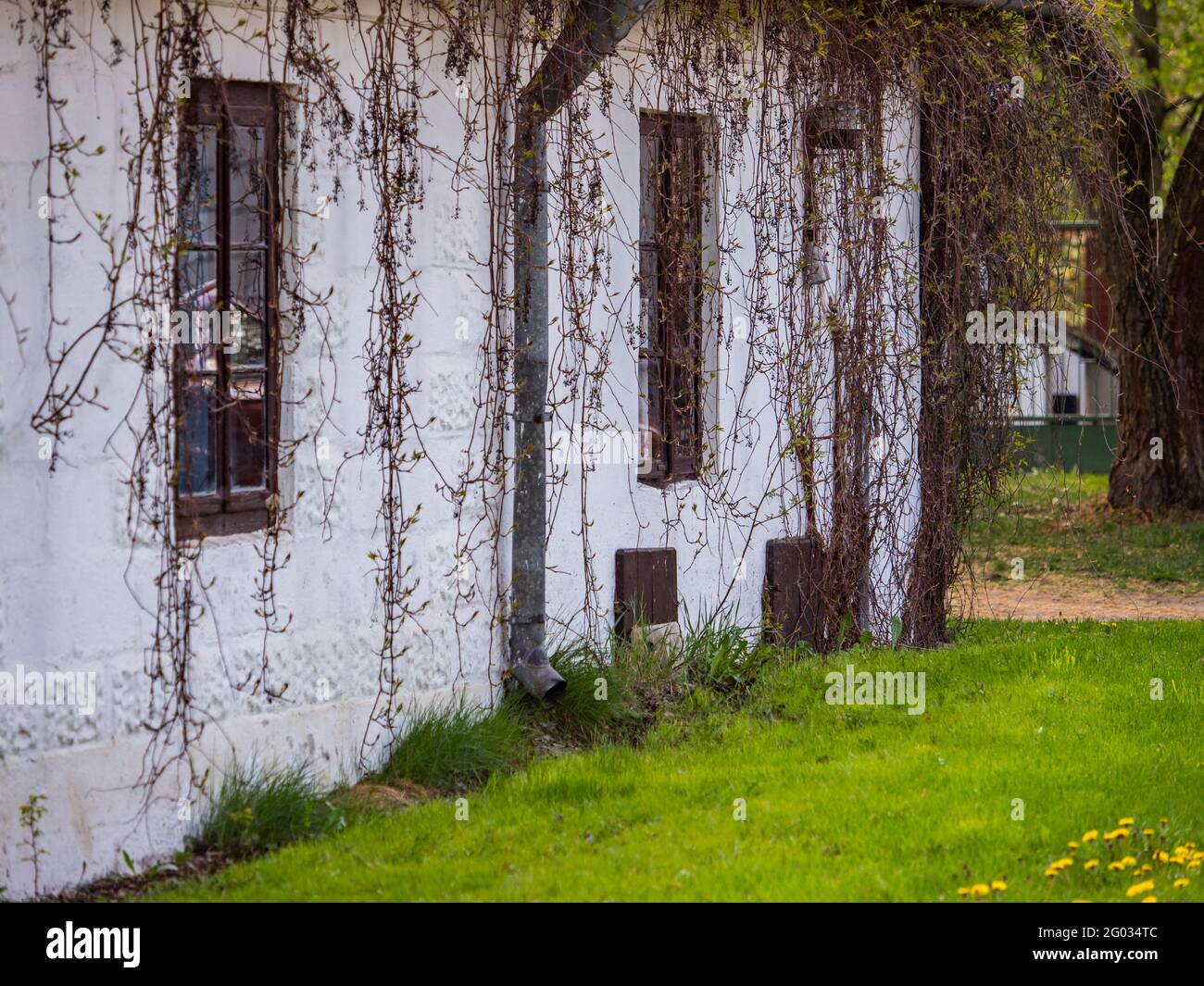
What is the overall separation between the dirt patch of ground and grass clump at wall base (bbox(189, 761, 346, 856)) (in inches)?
205

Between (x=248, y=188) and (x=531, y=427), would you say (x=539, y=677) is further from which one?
(x=248, y=188)

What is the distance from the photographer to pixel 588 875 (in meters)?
4.80

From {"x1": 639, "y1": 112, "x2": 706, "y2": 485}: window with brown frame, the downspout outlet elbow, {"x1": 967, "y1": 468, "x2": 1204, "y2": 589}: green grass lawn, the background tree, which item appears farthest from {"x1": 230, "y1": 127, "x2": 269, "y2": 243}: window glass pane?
the background tree

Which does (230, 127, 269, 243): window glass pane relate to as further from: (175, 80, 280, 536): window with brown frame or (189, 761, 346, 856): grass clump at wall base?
(189, 761, 346, 856): grass clump at wall base

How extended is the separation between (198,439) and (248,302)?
0.56 metres

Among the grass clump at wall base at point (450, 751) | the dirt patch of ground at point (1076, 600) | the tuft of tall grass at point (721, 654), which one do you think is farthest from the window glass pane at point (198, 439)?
the dirt patch of ground at point (1076, 600)

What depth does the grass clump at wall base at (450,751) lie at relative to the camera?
6066 mm

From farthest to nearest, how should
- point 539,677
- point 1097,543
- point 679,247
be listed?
point 1097,543, point 679,247, point 539,677

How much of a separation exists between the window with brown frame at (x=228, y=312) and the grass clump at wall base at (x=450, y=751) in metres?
1.11

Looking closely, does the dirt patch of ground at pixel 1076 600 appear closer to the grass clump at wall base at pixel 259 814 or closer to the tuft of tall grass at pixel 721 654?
the tuft of tall grass at pixel 721 654

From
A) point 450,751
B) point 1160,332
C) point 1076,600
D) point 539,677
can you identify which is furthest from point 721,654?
point 1160,332

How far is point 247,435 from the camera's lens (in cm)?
571
